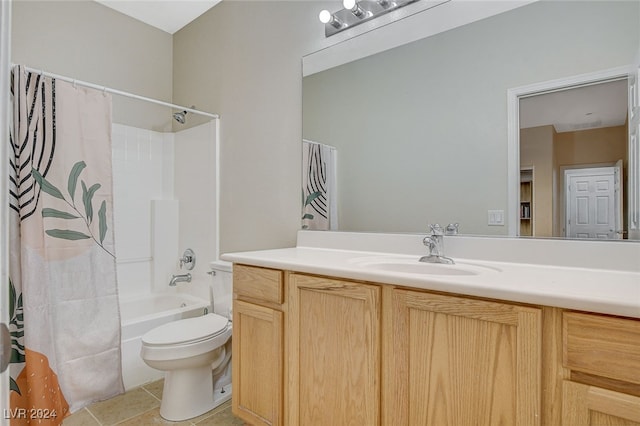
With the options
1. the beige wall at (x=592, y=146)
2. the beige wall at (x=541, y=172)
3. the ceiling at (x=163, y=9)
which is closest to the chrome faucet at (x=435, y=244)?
the beige wall at (x=541, y=172)

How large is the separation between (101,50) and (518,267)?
9.92 ft

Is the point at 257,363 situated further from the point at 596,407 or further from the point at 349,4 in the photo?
the point at 349,4

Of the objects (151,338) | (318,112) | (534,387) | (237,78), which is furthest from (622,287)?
(237,78)

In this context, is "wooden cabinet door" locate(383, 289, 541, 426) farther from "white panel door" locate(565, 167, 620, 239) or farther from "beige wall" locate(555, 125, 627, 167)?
"beige wall" locate(555, 125, 627, 167)

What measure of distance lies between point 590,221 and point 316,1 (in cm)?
172

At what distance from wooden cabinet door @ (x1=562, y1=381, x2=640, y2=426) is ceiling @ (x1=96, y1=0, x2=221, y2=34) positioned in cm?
294

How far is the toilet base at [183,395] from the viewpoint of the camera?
1799mm

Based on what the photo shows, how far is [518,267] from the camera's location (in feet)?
4.21

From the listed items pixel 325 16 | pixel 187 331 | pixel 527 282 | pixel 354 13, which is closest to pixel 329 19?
pixel 325 16

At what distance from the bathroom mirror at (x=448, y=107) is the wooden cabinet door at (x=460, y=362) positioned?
0.59 m

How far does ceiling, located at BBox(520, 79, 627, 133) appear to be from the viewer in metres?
1.22

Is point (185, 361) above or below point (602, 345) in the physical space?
below

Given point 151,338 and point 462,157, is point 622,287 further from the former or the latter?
point 151,338

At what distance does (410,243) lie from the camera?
1.60 metres
